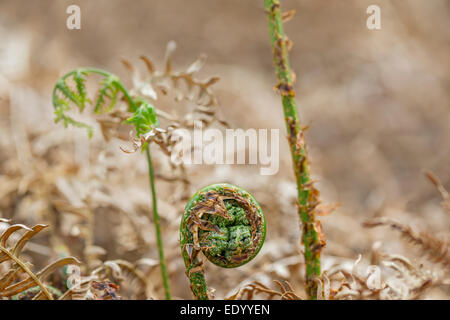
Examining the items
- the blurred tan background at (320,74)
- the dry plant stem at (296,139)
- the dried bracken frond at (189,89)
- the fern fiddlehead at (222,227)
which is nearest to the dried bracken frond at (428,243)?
the dry plant stem at (296,139)

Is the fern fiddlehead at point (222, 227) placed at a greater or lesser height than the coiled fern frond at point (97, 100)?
lesser

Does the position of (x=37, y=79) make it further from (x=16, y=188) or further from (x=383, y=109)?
(x=383, y=109)

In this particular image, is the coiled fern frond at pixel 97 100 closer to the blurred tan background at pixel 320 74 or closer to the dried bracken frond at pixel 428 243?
the dried bracken frond at pixel 428 243

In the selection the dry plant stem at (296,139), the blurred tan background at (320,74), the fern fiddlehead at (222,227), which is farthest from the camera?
the blurred tan background at (320,74)

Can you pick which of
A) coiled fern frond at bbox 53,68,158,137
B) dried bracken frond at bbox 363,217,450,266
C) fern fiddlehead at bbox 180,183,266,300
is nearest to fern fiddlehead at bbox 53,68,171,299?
coiled fern frond at bbox 53,68,158,137

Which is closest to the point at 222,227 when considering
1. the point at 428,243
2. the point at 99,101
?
the point at 99,101

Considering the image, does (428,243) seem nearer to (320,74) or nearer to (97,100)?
(97,100)
